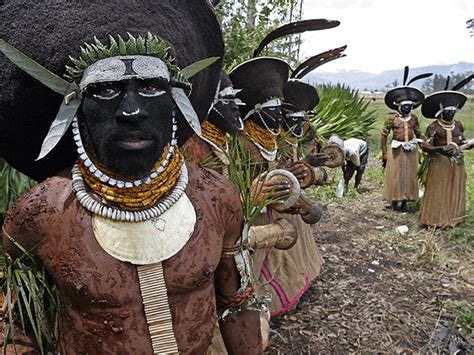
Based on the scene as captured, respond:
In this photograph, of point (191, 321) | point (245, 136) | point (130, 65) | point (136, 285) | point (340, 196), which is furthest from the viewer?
point (340, 196)

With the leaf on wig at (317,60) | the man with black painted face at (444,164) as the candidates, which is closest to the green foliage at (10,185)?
the leaf on wig at (317,60)

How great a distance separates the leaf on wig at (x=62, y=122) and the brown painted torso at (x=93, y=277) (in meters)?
0.20

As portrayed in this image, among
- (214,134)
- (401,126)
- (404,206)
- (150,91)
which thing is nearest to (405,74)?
(401,126)

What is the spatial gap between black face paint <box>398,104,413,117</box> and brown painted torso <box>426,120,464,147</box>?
0.80 metres

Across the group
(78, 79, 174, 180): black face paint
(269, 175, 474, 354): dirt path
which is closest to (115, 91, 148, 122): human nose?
(78, 79, 174, 180): black face paint

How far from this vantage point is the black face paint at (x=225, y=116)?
3170mm

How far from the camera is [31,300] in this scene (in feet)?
4.97

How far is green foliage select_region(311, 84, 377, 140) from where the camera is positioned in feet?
29.1

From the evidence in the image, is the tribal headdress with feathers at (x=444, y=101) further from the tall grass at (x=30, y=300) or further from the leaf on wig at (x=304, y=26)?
the tall grass at (x=30, y=300)

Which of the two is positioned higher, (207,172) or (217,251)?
(207,172)

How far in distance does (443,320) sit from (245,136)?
2324 millimetres

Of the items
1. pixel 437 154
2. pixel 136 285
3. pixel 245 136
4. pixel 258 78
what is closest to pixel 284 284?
pixel 245 136

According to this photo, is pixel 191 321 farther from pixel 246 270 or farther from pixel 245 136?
pixel 245 136

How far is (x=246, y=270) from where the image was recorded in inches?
67.5
